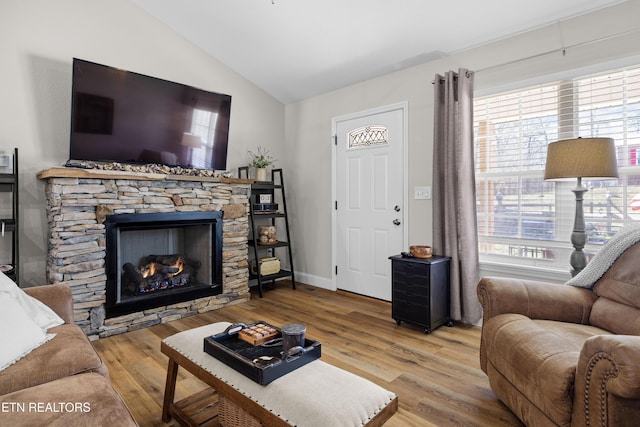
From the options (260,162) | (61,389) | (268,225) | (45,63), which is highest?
(45,63)

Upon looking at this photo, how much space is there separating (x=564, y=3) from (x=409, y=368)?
276cm

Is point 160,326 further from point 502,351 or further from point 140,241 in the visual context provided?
point 502,351

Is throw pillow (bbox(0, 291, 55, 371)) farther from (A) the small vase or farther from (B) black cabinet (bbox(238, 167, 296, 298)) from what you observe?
(A) the small vase

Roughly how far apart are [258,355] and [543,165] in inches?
105

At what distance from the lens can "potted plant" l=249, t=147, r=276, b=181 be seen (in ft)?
14.3

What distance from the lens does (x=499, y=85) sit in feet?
10.1

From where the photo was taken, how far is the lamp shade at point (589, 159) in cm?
222

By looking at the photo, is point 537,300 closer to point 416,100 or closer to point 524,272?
point 524,272

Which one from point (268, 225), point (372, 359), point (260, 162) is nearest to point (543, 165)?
point (372, 359)

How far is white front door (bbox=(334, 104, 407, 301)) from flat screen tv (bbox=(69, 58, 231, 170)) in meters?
1.39

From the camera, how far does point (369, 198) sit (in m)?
4.02

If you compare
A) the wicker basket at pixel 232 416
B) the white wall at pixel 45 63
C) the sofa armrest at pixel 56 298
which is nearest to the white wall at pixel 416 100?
the white wall at pixel 45 63

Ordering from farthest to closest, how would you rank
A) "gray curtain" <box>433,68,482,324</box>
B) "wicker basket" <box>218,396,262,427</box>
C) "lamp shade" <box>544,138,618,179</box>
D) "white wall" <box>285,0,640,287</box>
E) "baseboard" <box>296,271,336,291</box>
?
"baseboard" <box>296,271,336,291</box>, "gray curtain" <box>433,68,482,324</box>, "white wall" <box>285,0,640,287</box>, "lamp shade" <box>544,138,618,179</box>, "wicker basket" <box>218,396,262,427</box>

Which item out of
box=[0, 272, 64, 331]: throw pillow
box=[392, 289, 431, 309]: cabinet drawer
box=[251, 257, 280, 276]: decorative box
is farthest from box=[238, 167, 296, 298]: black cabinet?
box=[0, 272, 64, 331]: throw pillow
